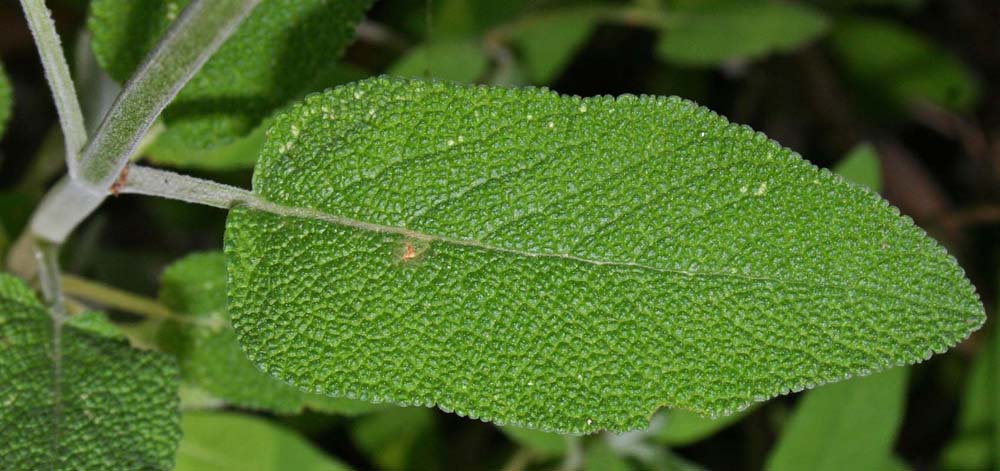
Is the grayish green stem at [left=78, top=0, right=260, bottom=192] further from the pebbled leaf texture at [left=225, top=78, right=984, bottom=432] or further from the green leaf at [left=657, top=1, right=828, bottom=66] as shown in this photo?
the green leaf at [left=657, top=1, right=828, bottom=66]

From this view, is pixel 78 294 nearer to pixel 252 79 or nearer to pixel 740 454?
pixel 252 79

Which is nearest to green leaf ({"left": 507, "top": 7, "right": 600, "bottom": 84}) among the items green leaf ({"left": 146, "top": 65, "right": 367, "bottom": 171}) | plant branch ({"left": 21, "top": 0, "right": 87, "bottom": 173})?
green leaf ({"left": 146, "top": 65, "right": 367, "bottom": 171})

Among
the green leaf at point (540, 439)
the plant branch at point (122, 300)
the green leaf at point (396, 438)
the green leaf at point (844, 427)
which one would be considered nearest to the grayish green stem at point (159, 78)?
the plant branch at point (122, 300)

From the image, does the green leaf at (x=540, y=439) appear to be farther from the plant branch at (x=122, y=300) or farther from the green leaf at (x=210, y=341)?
the plant branch at (x=122, y=300)

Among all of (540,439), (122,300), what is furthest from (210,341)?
(540,439)

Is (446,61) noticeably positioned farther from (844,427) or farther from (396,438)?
(844,427)
